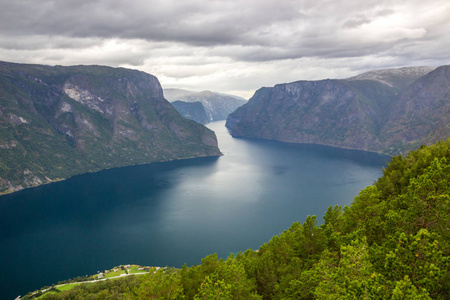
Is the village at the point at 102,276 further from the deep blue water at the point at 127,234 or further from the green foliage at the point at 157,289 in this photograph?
the green foliage at the point at 157,289

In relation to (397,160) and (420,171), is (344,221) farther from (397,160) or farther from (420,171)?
(397,160)

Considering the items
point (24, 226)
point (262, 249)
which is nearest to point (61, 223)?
point (24, 226)

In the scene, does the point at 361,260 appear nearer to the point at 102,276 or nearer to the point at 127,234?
the point at 102,276

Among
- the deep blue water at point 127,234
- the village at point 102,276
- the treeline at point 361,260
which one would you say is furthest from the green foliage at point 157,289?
the deep blue water at point 127,234

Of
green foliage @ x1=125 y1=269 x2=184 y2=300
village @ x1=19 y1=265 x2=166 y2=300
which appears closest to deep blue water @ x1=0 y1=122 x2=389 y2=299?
village @ x1=19 y1=265 x2=166 y2=300

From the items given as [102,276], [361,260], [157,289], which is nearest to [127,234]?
[102,276]

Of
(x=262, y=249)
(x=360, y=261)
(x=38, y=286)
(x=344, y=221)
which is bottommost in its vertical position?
(x=38, y=286)

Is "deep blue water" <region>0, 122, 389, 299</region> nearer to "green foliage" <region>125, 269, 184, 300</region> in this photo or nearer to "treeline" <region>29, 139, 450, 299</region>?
"treeline" <region>29, 139, 450, 299</region>

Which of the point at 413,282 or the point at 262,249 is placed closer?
the point at 413,282
